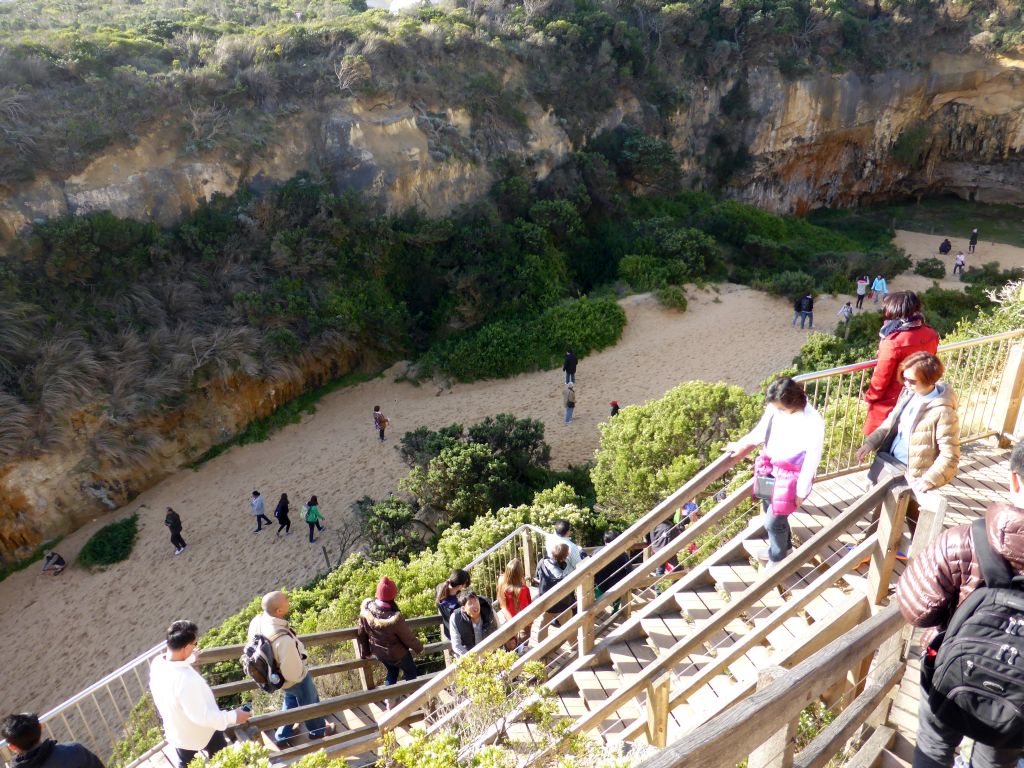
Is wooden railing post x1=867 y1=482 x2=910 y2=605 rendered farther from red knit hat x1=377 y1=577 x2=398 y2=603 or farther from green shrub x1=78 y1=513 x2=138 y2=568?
green shrub x1=78 y1=513 x2=138 y2=568

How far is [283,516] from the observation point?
510 inches

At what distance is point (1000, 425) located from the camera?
574 cm

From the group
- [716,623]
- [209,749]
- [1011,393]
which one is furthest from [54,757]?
[1011,393]

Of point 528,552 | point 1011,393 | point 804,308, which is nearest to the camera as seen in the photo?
point 1011,393

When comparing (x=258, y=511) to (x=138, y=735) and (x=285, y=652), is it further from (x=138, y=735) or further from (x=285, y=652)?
(x=285, y=652)

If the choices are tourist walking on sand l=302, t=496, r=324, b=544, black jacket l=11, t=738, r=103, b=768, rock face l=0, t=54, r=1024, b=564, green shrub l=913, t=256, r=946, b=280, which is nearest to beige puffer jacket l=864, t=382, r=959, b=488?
black jacket l=11, t=738, r=103, b=768

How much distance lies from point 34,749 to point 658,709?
329 cm

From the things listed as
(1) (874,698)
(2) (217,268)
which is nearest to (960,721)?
(1) (874,698)

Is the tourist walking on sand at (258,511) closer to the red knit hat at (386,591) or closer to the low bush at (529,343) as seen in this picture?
the low bush at (529,343)

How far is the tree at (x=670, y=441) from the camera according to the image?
9391mm

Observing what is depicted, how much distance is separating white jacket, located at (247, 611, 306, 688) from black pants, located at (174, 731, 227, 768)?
0.51 m

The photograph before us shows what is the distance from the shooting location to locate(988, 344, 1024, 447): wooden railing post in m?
5.64

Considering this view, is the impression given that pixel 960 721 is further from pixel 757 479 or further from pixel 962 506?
Result: pixel 962 506

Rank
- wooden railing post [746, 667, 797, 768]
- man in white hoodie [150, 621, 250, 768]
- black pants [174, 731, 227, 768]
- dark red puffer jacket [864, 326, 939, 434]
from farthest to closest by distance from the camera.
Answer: dark red puffer jacket [864, 326, 939, 434] < black pants [174, 731, 227, 768] < man in white hoodie [150, 621, 250, 768] < wooden railing post [746, 667, 797, 768]
